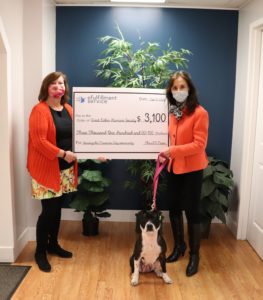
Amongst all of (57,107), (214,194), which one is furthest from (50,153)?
(214,194)

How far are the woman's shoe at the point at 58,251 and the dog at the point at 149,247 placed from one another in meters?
0.63

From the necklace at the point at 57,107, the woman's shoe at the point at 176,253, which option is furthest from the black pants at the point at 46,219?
the woman's shoe at the point at 176,253

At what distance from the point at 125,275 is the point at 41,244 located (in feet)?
2.32

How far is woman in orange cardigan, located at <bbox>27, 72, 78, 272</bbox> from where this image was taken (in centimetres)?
265

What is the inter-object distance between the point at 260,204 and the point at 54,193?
1796mm

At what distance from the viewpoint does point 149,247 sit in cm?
254

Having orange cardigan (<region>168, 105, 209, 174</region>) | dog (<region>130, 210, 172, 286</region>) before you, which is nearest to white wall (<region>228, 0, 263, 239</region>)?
orange cardigan (<region>168, 105, 209, 174</region>)

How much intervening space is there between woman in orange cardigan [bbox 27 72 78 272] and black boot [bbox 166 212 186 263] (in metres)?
0.88

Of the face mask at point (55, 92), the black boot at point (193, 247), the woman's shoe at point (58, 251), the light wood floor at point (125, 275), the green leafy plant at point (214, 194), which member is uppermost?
the face mask at point (55, 92)

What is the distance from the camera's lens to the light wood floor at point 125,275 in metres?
2.48

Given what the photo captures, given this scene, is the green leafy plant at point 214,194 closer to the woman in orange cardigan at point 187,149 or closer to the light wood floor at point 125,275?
the light wood floor at point 125,275

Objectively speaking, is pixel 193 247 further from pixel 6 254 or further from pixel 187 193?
pixel 6 254

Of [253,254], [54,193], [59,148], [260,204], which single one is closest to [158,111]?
[59,148]

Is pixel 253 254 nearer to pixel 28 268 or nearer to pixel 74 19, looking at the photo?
pixel 28 268
